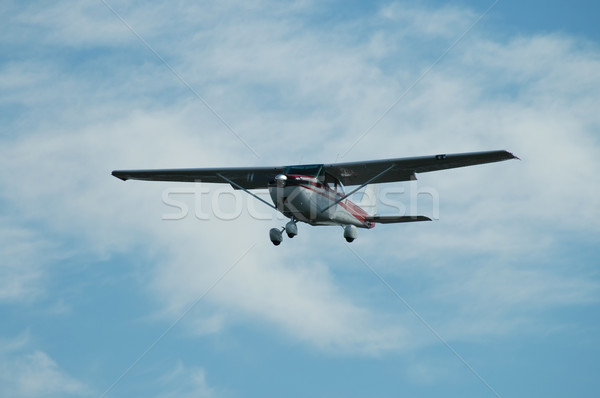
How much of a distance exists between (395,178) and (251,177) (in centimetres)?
493

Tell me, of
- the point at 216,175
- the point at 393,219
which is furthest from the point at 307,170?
the point at 216,175

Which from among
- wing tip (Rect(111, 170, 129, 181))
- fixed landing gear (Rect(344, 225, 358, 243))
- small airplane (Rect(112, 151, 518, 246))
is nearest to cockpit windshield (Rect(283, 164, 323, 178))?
small airplane (Rect(112, 151, 518, 246))

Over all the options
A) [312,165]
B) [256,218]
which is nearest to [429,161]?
[312,165]

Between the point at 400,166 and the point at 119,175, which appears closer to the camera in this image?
the point at 400,166

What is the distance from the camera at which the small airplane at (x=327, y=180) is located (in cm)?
2767

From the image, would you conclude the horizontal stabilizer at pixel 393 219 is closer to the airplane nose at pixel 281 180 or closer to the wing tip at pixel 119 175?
the airplane nose at pixel 281 180

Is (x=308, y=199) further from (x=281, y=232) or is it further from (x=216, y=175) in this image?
(x=216, y=175)

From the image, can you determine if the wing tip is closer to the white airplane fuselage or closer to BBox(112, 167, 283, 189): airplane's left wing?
BBox(112, 167, 283, 189): airplane's left wing

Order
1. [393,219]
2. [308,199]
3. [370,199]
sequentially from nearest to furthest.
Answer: [308,199] < [393,219] < [370,199]

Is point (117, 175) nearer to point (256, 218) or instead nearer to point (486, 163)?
point (256, 218)

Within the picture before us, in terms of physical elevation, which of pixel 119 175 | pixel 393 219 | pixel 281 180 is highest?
pixel 119 175

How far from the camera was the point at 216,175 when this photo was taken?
31.7 meters

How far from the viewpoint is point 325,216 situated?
2886 cm

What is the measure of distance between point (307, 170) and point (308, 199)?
1.06m
